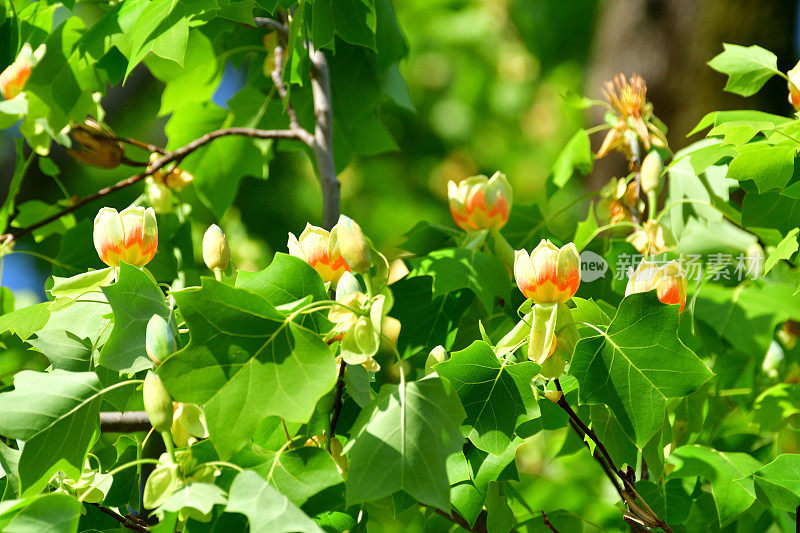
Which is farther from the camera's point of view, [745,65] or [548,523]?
[745,65]

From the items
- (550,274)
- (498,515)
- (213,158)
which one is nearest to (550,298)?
(550,274)

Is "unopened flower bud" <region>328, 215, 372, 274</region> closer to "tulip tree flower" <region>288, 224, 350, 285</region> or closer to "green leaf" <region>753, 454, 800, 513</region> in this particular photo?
"tulip tree flower" <region>288, 224, 350, 285</region>

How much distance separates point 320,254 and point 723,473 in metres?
0.52

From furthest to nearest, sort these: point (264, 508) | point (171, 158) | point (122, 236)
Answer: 1. point (171, 158)
2. point (122, 236)
3. point (264, 508)

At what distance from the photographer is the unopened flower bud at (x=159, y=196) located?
129cm

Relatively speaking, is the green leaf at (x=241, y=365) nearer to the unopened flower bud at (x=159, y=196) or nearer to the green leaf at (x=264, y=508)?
the green leaf at (x=264, y=508)

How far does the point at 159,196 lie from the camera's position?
1.29 m

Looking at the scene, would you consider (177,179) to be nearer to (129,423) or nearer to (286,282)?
(129,423)

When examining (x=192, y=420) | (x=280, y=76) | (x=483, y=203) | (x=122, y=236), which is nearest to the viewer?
(x=192, y=420)

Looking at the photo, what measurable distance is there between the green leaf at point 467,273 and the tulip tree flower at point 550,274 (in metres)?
0.19

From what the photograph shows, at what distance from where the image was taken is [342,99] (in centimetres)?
138

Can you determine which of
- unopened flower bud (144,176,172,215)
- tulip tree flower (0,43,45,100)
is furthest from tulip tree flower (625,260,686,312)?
tulip tree flower (0,43,45,100)

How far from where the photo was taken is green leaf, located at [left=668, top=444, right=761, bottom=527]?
36.2 inches

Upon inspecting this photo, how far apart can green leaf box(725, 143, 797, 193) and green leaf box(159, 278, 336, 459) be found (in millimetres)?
542
